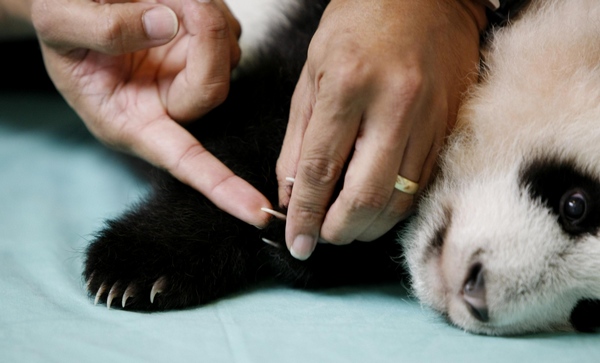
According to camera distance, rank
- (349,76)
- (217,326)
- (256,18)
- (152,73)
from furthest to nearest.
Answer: (256,18) → (152,73) → (217,326) → (349,76)

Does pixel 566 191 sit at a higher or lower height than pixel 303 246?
higher

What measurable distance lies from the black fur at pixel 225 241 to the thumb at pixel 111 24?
243mm

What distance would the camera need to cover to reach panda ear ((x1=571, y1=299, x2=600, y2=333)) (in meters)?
1.18

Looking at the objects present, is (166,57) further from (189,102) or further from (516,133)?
(516,133)

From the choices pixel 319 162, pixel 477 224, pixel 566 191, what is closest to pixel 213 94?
pixel 319 162

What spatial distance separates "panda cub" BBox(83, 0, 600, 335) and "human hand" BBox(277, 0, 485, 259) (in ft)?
0.31

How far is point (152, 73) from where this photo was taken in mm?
1630

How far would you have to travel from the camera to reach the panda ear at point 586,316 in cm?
118

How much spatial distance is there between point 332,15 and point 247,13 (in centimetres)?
79

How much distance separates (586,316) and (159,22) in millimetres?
1003

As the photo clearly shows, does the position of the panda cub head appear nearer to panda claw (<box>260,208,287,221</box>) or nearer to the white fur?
panda claw (<box>260,208,287,221</box>)

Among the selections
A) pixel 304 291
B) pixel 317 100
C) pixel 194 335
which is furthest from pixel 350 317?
pixel 317 100

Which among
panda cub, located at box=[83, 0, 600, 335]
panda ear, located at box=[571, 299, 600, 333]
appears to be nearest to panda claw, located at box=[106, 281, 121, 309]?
panda cub, located at box=[83, 0, 600, 335]

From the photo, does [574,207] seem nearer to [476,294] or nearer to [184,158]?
[476,294]
